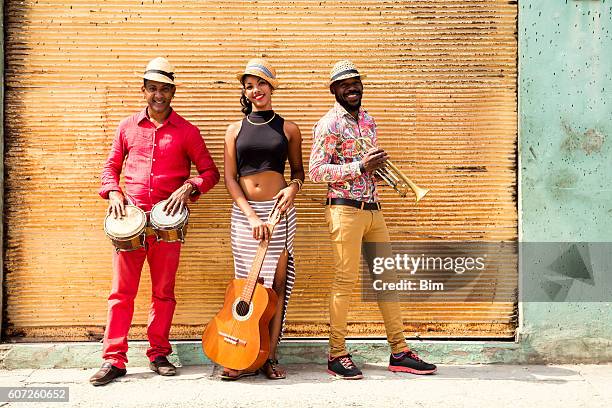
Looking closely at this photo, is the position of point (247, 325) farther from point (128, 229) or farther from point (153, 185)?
point (153, 185)

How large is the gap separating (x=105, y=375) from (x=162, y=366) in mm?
460

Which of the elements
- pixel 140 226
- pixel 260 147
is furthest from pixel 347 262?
pixel 140 226

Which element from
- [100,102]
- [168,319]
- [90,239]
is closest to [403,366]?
[168,319]

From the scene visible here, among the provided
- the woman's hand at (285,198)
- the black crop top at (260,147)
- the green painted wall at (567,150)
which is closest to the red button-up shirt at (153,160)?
the black crop top at (260,147)

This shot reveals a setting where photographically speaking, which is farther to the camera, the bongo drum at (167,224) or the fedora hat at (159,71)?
the fedora hat at (159,71)

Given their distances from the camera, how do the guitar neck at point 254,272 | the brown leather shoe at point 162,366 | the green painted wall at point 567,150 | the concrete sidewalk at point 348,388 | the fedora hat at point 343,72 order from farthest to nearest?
the green painted wall at point 567,150
the brown leather shoe at point 162,366
the fedora hat at point 343,72
the guitar neck at point 254,272
the concrete sidewalk at point 348,388

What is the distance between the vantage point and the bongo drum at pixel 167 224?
505 cm

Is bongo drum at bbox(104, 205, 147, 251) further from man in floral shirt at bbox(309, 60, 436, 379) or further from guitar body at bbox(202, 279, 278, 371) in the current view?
man in floral shirt at bbox(309, 60, 436, 379)

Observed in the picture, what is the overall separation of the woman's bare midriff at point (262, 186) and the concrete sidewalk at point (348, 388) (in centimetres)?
138

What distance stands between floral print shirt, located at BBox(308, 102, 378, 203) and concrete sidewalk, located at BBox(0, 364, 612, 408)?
1410 mm

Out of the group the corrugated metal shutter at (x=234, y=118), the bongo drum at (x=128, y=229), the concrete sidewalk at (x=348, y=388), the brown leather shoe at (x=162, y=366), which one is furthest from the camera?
the corrugated metal shutter at (x=234, y=118)

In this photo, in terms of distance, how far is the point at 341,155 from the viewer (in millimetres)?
5352

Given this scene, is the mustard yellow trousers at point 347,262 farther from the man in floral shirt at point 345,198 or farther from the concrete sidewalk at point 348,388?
the concrete sidewalk at point 348,388

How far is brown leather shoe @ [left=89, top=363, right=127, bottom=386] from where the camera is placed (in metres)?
5.16
